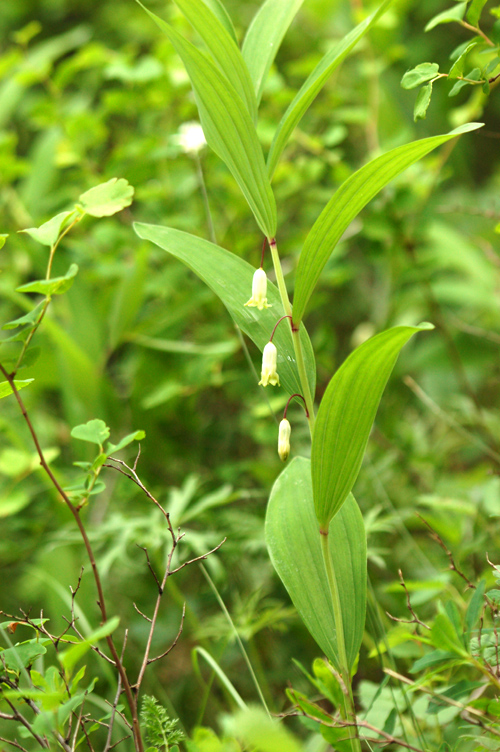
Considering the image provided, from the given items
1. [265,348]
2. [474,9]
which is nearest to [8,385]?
[265,348]

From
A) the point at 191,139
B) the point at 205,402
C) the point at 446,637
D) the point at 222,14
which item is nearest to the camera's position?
the point at 446,637

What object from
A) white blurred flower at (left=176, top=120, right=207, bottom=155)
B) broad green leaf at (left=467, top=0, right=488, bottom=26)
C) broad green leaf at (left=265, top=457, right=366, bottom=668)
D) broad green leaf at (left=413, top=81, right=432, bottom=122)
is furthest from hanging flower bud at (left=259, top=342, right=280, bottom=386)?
white blurred flower at (left=176, top=120, right=207, bottom=155)

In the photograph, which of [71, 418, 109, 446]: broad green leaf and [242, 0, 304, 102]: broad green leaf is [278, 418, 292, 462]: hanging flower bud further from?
[242, 0, 304, 102]: broad green leaf

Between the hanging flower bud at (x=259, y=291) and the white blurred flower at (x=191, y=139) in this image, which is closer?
the hanging flower bud at (x=259, y=291)

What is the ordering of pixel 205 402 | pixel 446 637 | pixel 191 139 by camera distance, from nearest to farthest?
1. pixel 446 637
2. pixel 191 139
3. pixel 205 402

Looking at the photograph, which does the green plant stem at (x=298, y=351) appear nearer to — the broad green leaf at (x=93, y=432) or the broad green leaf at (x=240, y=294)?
the broad green leaf at (x=240, y=294)

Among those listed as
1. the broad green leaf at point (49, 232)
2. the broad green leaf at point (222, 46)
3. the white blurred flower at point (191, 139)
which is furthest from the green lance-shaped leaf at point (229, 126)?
the white blurred flower at point (191, 139)

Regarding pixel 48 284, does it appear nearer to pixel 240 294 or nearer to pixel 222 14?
pixel 240 294

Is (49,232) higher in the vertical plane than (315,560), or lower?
higher
